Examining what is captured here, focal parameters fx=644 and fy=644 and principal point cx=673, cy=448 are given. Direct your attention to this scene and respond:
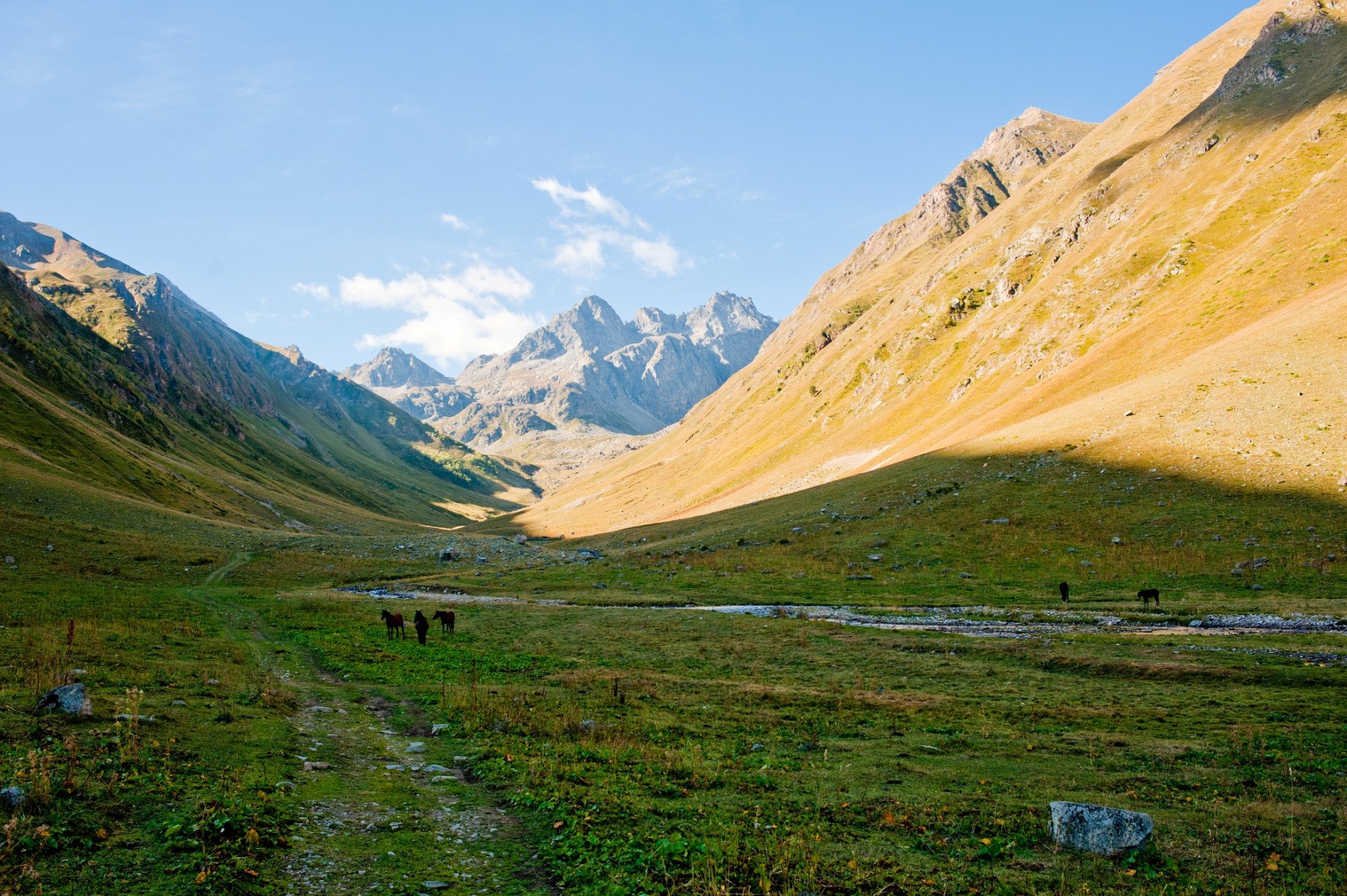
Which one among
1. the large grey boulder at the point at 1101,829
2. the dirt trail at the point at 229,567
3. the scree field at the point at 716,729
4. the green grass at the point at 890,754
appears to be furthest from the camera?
the dirt trail at the point at 229,567

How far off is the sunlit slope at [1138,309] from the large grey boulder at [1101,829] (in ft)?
175

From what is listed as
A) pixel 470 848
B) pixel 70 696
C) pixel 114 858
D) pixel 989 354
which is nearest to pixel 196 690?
pixel 70 696

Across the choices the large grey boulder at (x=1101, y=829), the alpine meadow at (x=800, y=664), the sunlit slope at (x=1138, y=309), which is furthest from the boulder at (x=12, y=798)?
the sunlit slope at (x=1138, y=309)

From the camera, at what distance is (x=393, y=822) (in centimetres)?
1266

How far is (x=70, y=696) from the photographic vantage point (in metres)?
15.7

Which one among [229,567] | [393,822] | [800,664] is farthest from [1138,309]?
[229,567]

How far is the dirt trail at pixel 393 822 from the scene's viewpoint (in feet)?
34.5

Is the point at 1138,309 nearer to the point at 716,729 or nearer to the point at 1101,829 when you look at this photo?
the point at 716,729

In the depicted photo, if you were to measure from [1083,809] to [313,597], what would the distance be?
54.9 meters

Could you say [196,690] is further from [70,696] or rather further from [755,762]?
[755,762]

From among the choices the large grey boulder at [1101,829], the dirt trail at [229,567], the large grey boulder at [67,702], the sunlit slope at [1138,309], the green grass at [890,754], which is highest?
the sunlit slope at [1138,309]

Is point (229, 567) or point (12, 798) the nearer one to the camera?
point (12, 798)

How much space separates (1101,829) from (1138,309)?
119799mm

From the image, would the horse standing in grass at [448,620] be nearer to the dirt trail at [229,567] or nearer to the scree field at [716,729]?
the scree field at [716,729]
